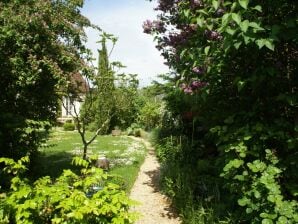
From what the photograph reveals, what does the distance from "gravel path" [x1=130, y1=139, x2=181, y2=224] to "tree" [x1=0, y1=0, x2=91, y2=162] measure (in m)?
2.93

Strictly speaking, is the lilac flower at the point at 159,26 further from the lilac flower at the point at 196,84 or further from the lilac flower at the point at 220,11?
the lilac flower at the point at 220,11

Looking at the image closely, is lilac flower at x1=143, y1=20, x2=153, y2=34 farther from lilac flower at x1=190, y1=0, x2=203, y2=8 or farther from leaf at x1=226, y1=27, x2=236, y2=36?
leaf at x1=226, y1=27, x2=236, y2=36

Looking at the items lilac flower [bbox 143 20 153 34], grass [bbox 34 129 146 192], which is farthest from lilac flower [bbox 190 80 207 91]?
grass [bbox 34 129 146 192]

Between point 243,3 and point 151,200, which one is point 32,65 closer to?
point 151,200

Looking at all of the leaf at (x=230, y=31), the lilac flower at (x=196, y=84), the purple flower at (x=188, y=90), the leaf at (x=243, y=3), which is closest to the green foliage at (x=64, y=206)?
the leaf at (x=230, y=31)

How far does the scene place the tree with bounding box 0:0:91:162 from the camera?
8047 mm

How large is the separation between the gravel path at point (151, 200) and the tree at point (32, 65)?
2934 mm

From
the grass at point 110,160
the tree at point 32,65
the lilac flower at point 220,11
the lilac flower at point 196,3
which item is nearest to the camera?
the lilac flower at point 220,11

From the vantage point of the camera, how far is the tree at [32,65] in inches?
317

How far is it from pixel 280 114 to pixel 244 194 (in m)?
1.19

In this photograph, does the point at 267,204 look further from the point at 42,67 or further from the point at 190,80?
the point at 42,67

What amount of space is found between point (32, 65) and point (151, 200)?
13.7 feet

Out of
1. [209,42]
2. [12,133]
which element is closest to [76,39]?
[12,133]

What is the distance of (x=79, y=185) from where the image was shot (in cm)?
368
